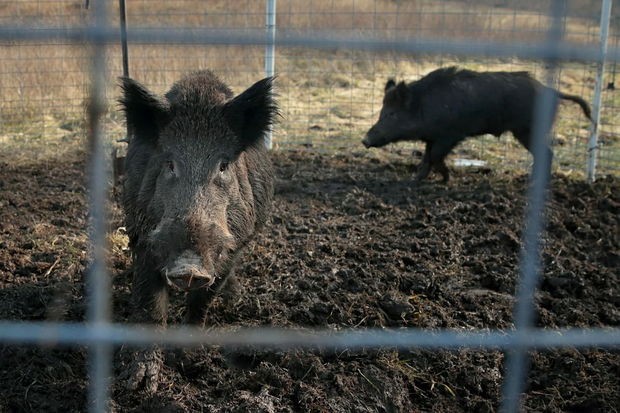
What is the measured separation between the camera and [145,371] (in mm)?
3461

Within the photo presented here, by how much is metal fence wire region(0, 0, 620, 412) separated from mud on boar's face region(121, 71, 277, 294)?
12.4 inches

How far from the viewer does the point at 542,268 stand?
512cm

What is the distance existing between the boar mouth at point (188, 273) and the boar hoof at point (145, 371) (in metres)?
0.80

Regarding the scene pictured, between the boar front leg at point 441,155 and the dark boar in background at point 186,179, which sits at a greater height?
the dark boar in background at point 186,179

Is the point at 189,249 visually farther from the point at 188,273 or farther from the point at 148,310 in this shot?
the point at 148,310

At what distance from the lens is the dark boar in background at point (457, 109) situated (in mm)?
7844

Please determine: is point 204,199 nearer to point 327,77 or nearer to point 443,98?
point 443,98

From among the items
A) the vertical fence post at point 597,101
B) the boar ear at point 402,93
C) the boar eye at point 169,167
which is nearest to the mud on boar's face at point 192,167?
the boar eye at point 169,167

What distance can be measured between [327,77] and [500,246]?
720 centimetres

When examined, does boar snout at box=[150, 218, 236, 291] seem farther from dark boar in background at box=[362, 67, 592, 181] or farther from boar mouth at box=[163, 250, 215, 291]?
dark boar in background at box=[362, 67, 592, 181]

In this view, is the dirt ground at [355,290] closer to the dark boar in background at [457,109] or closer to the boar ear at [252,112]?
the dark boar in background at [457,109]

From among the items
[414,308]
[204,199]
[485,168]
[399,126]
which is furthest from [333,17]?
[204,199]

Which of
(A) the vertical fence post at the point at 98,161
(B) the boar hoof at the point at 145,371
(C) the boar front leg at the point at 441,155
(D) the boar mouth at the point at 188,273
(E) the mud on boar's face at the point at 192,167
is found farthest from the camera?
(C) the boar front leg at the point at 441,155

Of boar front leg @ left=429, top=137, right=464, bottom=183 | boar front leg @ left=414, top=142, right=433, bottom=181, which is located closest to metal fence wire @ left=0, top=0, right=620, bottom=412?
boar front leg @ left=429, top=137, right=464, bottom=183
